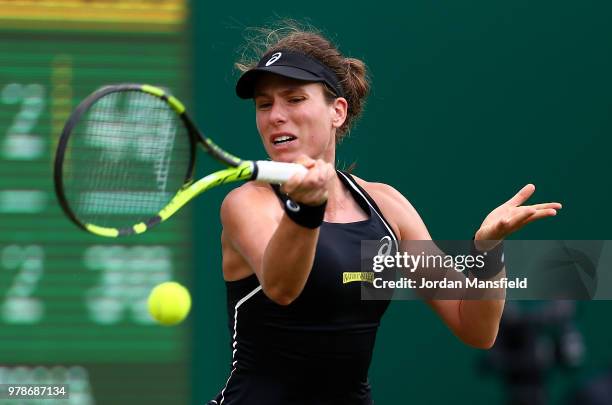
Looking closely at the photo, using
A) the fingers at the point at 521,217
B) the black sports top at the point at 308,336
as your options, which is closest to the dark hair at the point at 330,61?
the black sports top at the point at 308,336

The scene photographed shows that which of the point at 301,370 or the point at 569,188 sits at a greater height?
the point at 569,188

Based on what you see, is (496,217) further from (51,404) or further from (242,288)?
(51,404)

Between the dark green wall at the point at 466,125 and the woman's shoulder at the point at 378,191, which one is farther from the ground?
the dark green wall at the point at 466,125

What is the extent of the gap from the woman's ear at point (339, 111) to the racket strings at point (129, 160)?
0.52 meters

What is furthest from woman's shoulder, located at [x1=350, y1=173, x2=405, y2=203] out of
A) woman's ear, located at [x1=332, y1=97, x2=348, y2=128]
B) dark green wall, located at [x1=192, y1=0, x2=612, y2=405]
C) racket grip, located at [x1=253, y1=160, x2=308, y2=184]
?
dark green wall, located at [x1=192, y1=0, x2=612, y2=405]

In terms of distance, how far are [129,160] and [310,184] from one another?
527 mm

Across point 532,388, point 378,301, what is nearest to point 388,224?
point 378,301

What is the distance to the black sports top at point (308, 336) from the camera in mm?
2887

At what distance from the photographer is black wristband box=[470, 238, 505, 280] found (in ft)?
9.77

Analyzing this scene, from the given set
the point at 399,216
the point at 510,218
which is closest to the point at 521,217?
the point at 510,218

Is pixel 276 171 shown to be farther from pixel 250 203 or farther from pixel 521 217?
pixel 521 217

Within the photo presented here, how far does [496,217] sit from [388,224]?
13.3 inches

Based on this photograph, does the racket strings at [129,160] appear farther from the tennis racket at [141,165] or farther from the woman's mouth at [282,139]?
the woman's mouth at [282,139]

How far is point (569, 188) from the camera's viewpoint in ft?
14.6
